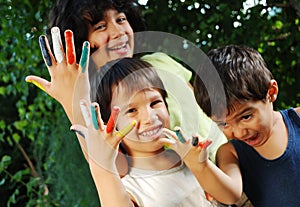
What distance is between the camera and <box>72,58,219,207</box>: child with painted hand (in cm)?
103

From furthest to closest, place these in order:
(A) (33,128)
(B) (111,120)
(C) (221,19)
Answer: (A) (33,128) < (C) (221,19) < (B) (111,120)

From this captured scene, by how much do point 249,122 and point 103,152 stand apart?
0.28 meters

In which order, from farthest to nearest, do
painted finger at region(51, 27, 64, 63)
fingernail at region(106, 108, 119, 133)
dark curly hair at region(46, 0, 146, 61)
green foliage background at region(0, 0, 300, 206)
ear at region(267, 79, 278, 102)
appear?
green foliage background at region(0, 0, 300, 206), dark curly hair at region(46, 0, 146, 61), ear at region(267, 79, 278, 102), painted finger at region(51, 27, 64, 63), fingernail at region(106, 108, 119, 133)

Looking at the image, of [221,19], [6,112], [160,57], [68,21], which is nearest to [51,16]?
[68,21]

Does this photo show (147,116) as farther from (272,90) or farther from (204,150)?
(272,90)

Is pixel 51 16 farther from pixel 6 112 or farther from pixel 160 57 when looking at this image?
pixel 6 112

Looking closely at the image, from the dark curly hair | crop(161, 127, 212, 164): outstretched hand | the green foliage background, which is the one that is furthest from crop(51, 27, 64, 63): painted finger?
the green foliage background

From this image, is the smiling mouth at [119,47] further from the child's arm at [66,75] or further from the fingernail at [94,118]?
the fingernail at [94,118]

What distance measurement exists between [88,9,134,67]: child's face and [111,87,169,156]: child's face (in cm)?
23

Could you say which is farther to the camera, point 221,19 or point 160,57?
point 221,19

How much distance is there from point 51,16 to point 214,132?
496 mm

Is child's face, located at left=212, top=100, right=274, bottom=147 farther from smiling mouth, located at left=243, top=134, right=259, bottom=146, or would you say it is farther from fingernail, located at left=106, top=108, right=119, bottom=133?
fingernail, located at left=106, top=108, right=119, bottom=133

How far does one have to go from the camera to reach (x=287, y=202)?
3.57 feet

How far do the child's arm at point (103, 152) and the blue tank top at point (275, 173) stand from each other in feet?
0.86
